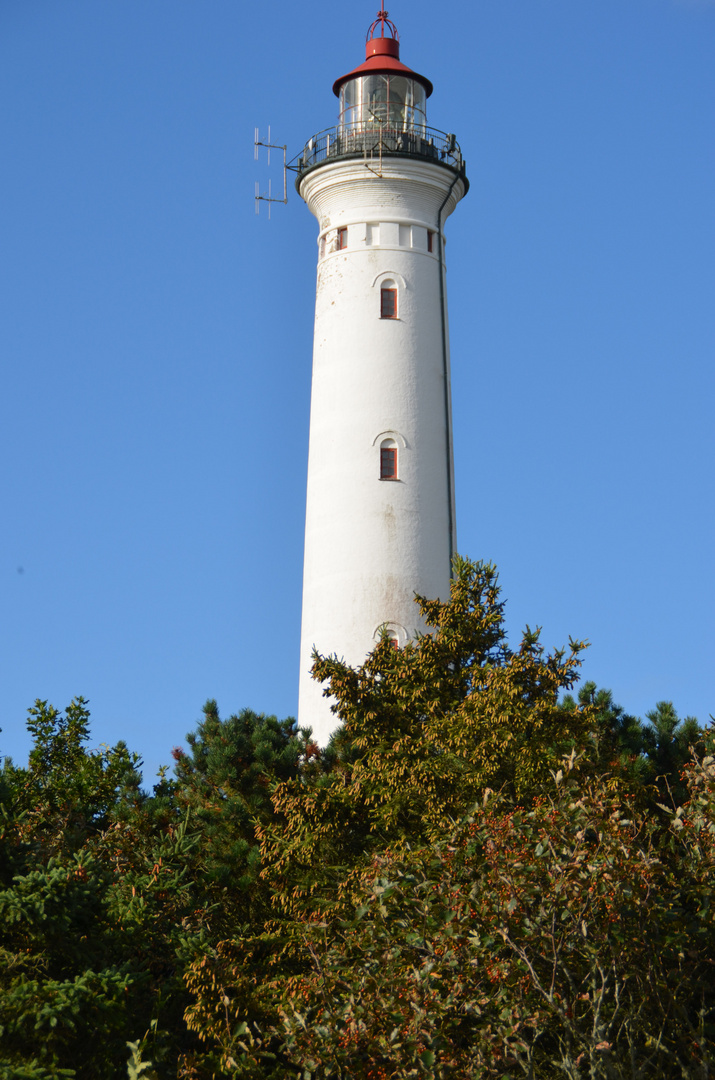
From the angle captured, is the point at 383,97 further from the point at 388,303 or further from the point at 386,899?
the point at 386,899

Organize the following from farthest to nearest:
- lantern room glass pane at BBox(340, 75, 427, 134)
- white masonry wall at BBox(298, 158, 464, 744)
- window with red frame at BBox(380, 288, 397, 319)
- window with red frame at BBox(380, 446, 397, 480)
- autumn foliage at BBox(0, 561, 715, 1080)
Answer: lantern room glass pane at BBox(340, 75, 427, 134), window with red frame at BBox(380, 288, 397, 319), window with red frame at BBox(380, 446, 397, 480), white masonry wall at BBox(298, 158, 464, 744), autumn foliage at BBox(0, 561, 715, 1080)

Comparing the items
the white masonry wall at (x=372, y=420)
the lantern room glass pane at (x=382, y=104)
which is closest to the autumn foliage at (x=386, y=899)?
the white masonry wall at (x=372, y=420)

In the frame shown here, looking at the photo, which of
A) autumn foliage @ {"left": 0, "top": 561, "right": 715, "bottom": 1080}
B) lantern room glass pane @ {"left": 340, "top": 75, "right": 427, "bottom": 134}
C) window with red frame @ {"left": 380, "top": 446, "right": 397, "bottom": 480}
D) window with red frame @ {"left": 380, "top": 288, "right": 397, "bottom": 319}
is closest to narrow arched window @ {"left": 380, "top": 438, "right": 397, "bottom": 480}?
window with red frame @ {"left": 380, "top": 446, "right": 397, "bottom": 480}

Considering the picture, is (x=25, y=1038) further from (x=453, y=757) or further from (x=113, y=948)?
(x=453, y=757)

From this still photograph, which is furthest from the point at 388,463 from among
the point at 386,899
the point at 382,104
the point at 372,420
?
the point at 386,899

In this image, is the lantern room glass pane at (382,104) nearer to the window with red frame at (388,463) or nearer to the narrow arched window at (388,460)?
the narrow arched window at (388,460)

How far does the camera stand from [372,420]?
32812 millimetres

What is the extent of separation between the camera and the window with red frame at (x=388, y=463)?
32500mm

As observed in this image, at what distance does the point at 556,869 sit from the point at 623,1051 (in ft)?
9.45

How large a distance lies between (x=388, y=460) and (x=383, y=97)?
404 inches

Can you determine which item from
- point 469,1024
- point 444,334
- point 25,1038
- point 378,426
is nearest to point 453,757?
point 469,1024

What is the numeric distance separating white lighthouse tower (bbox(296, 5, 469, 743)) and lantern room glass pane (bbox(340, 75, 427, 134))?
0.04m

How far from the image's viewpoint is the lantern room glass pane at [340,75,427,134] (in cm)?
3572

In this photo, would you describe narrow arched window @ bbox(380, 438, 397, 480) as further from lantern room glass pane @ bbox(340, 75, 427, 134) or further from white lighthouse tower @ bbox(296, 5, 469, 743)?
lantern room glass pane @ bbox(340, 75, 427, 134)
